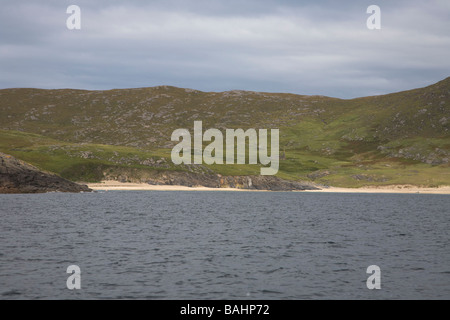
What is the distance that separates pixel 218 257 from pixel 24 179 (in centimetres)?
9648

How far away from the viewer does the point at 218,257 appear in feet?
138

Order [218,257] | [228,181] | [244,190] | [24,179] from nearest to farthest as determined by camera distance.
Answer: [218,257] < [24,179] < [244,190] < [228,181]

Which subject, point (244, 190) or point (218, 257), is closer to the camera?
point (218, 257)

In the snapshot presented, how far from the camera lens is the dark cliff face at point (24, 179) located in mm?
118312

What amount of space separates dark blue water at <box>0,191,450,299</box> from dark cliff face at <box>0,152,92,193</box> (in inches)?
1834

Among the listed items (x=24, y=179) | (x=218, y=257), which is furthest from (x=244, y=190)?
(x=218, y=257)

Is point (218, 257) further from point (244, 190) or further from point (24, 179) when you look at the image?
point (244, 190)

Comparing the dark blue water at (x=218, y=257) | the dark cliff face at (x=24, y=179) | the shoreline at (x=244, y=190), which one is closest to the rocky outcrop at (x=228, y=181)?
the shoreline at (x=244, y=190)

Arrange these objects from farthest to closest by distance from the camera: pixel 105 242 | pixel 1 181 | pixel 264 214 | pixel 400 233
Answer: pixel 1 181
pixel 264 214
pixel 400 233
pixel 105 242

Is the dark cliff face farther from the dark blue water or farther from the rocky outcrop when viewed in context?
the dark blue water
